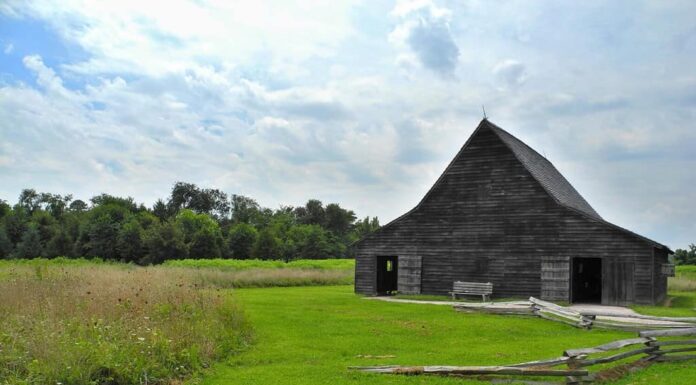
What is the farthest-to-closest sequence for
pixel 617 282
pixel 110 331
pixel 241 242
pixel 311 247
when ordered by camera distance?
pixel 311 247, pixel 241 242, pixel 617 282, pixel 110 331

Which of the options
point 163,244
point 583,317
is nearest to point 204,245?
point 163,244

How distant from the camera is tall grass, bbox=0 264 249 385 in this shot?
34.4 ft

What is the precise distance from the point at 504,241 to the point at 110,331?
23.8 meters

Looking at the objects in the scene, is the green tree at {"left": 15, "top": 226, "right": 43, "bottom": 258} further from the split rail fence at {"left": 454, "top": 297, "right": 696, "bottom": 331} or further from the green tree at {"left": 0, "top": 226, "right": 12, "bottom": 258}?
the split rail fence at {"left": 454, "top": 297, "right": 696, "bottom": 331}

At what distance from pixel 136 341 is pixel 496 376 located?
263 inches

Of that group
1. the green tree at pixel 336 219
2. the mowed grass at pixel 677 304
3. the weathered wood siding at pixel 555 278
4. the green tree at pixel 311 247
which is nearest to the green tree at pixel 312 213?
the green tree at pixel 336 219

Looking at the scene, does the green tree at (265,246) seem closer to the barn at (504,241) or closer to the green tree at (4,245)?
the green tree at (4,245)

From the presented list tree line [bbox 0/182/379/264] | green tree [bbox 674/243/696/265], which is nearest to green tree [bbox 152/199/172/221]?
tree line [bbox 0/182/379/264]

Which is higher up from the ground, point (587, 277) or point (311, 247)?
point (311, 247)

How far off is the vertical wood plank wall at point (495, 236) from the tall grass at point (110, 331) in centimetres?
1777

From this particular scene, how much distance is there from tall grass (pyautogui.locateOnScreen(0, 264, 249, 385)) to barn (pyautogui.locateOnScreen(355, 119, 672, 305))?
58.3ft

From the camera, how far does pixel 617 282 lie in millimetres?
29109

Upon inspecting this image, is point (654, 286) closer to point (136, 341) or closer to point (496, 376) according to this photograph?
point (496, 376)

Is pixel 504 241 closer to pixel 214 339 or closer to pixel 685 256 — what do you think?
pixel 214 339
